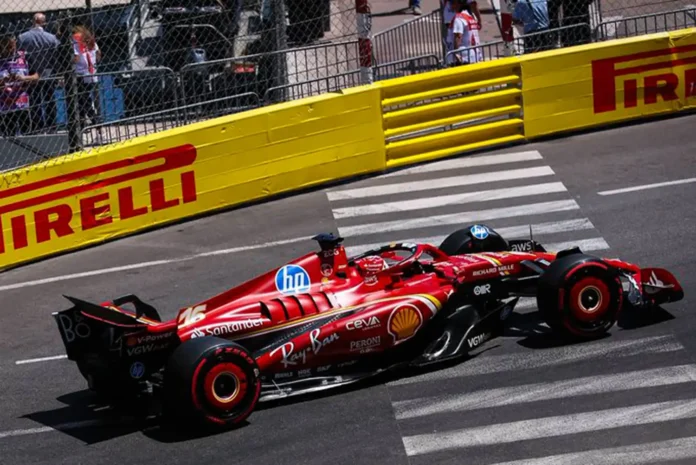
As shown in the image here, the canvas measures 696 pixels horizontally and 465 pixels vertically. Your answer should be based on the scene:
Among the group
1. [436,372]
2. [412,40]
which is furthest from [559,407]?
[412,40]

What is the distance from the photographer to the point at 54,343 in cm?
1037

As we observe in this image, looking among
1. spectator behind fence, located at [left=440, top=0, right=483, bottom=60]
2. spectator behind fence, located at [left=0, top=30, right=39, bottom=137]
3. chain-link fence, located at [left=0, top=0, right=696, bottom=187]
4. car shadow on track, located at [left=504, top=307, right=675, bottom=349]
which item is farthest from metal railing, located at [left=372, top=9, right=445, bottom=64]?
car shadow on track, located at [left=504, top=307, right=675, bottom=349]

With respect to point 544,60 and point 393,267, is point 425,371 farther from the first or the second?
point 544,60

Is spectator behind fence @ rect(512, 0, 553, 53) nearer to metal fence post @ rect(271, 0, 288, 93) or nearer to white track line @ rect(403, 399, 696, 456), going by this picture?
metal fence post @ rect(271, 0, 288, 93)

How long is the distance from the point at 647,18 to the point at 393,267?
9.08 m

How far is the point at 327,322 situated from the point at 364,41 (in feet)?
22.4

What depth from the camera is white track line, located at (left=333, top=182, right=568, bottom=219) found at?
1345 cm

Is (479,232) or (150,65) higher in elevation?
(150,65)

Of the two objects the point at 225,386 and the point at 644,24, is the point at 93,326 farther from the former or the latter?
the point at 644,24

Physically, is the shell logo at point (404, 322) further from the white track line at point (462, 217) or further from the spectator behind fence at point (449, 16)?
the spectator behind fence at point (449, 16)

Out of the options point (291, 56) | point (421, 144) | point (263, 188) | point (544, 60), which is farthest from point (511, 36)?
point (263, 188)

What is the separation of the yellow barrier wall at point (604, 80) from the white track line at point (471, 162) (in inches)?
25.1

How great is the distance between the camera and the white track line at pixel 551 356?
8.87m

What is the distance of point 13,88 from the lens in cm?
1270
